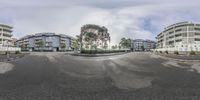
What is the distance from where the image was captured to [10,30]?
332 ft

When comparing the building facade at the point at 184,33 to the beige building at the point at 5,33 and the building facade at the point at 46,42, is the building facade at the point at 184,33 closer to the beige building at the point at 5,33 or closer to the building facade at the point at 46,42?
the building facade at the point at 46,42

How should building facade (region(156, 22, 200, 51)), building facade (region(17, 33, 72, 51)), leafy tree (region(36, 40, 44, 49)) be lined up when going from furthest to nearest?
building facade (region(17, 33, 72, 51)), leafy tree (region(36, 40, 44, 49)), building facade (region(156, 22, 200, 51))

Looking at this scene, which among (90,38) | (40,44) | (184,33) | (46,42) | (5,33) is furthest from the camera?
(46,42)

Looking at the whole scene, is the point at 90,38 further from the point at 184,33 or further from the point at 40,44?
the point at 40,44

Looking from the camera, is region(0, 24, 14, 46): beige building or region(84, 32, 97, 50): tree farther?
region(0, 24, 14, 46): beige building

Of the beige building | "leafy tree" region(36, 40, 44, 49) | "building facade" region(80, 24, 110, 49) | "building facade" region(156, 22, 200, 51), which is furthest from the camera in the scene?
"leafy tree" region(36, 40, 44, 49)

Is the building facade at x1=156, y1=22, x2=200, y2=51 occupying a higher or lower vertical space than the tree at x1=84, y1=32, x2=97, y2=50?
higher

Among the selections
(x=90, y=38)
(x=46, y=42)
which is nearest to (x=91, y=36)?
(x=90, y=38)

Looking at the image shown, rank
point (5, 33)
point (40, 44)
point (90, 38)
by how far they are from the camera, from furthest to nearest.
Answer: point (40, 44), point (5, 33), point (90, 38)

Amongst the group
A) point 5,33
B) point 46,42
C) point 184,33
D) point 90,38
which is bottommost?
point 90,38

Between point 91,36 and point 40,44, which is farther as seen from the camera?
point 40,44

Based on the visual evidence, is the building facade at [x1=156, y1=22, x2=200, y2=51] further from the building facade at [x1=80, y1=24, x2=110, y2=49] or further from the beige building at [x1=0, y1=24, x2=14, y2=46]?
the beige building at [x1=0, y1=24, x2=14, y2=46]

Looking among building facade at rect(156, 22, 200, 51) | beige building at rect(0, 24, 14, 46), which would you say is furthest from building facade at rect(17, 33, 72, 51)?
building facade at rect(156, 22, 200, 51)

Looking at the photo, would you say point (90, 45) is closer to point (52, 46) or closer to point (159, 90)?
point (159, 90)
